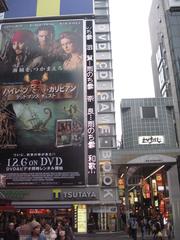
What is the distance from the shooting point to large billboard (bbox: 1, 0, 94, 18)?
148 ft

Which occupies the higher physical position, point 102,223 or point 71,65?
point 71,65

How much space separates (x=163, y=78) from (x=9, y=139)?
29.3m

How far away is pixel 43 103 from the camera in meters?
39.0

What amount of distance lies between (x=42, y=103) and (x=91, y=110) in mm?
5438

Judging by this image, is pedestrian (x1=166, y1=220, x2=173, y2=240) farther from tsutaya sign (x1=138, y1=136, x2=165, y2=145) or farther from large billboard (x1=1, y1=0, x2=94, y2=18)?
large billboard (x1=1, y1=0, x2=94, y2=18)

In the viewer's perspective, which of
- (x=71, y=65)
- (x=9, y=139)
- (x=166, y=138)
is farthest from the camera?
(x=166, y=138)

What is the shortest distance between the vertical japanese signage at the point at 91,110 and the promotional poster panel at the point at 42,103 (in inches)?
25.1

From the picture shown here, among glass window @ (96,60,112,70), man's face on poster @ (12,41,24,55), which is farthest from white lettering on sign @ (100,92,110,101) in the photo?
man's face on poster @ (12,41,24,55)

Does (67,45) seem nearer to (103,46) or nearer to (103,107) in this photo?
(103,46)

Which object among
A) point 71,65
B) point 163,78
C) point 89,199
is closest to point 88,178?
point 89,199

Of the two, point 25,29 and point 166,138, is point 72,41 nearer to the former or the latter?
point 25,29

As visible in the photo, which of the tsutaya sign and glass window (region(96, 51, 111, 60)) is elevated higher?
glass window (region(96, 51, 111, 60))

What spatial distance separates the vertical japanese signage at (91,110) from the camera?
36319 mm

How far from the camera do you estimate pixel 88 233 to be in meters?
34.8
